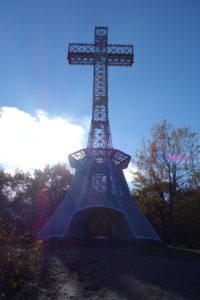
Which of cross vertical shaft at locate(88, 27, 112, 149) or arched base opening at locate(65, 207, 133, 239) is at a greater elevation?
cross vertical shaft at locate(88, 27, 112, 149)

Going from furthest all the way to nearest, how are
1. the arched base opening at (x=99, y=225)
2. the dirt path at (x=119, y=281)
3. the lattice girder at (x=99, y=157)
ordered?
the lattice girder at (x=99, y=157) → the arched base opening at (x=99, y=225) → the dirt path at (x=119, y=281)

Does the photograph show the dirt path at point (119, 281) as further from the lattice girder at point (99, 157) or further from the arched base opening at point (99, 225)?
the lattice girder at point (99, 157)

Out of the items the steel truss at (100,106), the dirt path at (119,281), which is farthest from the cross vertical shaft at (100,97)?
the dirt path at (119,281)

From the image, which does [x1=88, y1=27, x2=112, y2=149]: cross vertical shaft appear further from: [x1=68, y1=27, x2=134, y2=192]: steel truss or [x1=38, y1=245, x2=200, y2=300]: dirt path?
[x1=38, y1=245, x2=200, y2=300]: dirt path

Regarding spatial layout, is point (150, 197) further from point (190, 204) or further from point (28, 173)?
point (28, 173)

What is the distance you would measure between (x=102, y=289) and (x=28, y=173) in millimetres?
47772

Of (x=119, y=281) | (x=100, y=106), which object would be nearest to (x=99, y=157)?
(x=100, y=106)

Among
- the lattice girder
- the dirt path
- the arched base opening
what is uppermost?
the lattice girder

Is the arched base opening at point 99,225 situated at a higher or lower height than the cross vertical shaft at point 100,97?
lower

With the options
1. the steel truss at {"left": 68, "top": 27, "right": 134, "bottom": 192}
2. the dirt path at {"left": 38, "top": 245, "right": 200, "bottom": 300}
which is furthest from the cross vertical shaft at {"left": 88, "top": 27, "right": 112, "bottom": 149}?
the dirt path at {"left": 38, "top": 245, "right": 200, "bottom": 300}

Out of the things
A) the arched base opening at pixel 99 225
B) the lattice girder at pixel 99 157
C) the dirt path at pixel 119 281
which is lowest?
the dirt path at pixel 119 281

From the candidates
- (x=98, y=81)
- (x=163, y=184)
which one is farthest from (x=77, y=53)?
(x=163, y=184)

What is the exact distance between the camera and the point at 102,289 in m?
9.25

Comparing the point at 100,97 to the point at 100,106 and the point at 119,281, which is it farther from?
the point at 119,281
